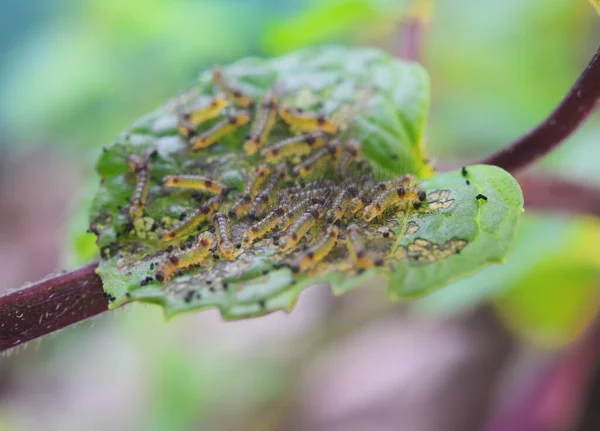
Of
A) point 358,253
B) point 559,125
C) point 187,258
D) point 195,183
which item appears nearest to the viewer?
point 358,253

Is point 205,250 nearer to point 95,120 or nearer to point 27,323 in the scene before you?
point 27,323

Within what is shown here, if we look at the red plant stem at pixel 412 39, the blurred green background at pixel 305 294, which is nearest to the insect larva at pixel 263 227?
the red plant stem at pixel 412 39

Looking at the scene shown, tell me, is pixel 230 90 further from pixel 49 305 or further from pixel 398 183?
pixel 49 305

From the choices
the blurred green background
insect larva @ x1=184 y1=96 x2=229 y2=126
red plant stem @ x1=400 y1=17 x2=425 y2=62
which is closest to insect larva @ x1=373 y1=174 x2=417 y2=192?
insect larva @ x1=184 y1=96 x2=229 y2=126

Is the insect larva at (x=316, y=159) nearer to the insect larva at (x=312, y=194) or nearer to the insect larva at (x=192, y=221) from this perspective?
the insect larva at (x=312, y=194)

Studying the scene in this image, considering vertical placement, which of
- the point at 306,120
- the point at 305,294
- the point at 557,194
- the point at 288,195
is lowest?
the point at 305,294

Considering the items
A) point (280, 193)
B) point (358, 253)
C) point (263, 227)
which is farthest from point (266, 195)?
point (358, 253)

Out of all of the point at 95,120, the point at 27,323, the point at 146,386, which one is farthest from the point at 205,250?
the point at 95,120
